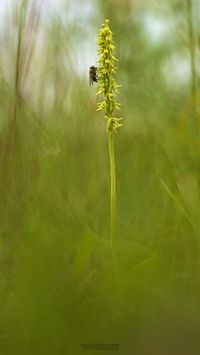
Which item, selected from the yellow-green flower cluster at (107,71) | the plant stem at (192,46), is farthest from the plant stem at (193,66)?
the yellow-green flower cluster at (107,71)

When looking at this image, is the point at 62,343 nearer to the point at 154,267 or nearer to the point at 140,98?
the point at 154,267

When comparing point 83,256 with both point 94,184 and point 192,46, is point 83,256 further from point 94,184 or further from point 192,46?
point 192,46

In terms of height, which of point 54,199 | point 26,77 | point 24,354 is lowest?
point 24,354

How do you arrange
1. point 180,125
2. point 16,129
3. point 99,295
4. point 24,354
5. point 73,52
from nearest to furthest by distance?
point 24,354 < point 99,295 < point 16,129 < point 180,125 < point 73,52

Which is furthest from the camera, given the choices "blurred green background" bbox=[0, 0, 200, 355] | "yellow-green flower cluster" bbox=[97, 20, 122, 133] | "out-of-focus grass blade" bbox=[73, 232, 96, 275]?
"yellow-green flower cluster" bbox=[97, 20, 122, 133]

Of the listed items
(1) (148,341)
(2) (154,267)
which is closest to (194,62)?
(2) (154,267)

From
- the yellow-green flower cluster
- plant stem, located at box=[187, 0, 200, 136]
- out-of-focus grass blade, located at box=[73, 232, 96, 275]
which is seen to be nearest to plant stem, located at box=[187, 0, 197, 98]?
plant stem, located at box=[187, 0, 200, 136]

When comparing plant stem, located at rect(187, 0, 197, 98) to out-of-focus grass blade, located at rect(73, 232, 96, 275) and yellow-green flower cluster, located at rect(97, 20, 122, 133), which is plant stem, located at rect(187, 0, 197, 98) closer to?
yellow-green flower cluster, located at rect(97, 20, 122, 133)

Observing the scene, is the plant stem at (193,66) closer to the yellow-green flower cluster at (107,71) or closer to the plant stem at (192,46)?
the plant stem at (192,46)
